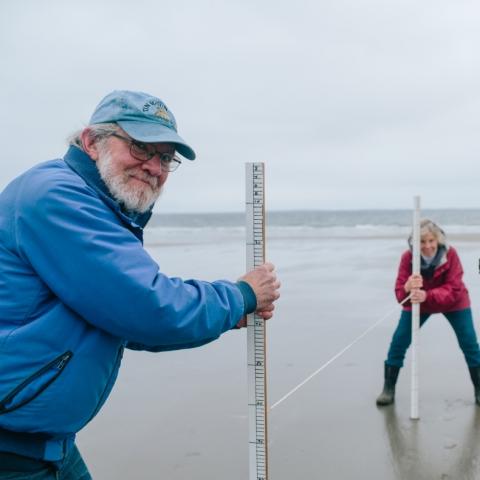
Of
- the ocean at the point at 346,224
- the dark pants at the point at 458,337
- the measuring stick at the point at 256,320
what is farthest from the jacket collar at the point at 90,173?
the ocean at the point at 346,224

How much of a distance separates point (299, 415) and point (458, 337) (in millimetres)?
1728

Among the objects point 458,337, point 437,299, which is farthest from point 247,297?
point 458,337

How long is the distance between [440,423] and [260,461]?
2623 millimetres

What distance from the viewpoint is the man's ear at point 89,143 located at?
7.52ft

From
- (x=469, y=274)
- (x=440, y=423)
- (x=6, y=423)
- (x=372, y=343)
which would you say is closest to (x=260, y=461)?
(x=6, y=423)

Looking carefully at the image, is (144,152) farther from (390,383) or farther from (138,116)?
(390,383)

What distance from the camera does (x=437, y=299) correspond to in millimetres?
5395

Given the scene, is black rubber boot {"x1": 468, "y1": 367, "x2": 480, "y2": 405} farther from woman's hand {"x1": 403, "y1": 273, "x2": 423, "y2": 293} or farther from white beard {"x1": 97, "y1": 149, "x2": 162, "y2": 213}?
white beard {"x1": 97, "y1": 149, "x2": 162, "y2": 213}

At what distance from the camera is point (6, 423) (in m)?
1.96

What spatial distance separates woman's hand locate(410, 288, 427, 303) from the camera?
17.0 feet

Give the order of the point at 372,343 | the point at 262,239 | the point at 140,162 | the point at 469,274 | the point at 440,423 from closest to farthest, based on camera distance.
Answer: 1. the point at 140,162
2. the point at 262,239
3. the point at 440,423
4. the point at 372,343
5. the point at 469,274

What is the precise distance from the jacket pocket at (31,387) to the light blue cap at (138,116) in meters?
0.90

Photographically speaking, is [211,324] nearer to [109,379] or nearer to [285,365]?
[109,379]

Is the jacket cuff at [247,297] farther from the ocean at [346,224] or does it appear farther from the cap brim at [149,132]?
the ocean at [346,224]
